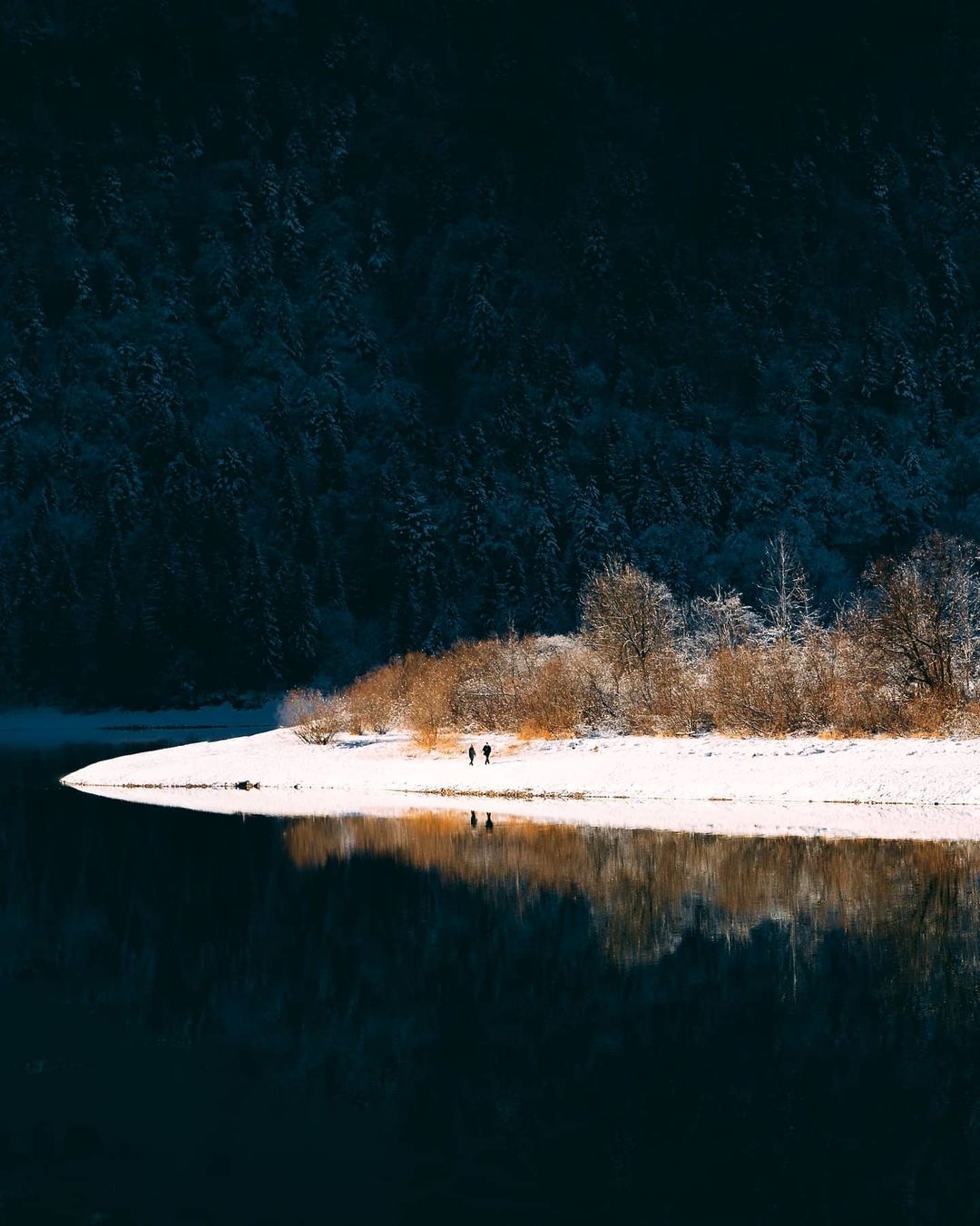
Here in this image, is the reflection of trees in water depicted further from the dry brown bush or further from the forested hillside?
the forested hillside

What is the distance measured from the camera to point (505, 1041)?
60.1 ft

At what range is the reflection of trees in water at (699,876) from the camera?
24.4m

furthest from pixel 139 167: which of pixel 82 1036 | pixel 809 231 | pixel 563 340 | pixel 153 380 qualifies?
pixel 82 1036

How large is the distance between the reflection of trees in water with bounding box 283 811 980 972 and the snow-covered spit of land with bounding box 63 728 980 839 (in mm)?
2825

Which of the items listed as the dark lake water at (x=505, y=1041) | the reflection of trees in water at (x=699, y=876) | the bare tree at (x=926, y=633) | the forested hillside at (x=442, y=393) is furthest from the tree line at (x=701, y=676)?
the forested hillside at (x=442, y=393)

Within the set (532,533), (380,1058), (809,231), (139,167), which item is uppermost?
(139,167)

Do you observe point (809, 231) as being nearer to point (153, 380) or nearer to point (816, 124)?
point (816, 124)

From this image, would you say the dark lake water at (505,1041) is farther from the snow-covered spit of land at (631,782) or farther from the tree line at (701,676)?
the tree line at (701,676)

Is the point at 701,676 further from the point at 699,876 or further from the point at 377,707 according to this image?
the point at 699,876

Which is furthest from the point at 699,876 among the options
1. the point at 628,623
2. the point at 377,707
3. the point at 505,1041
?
the point at 377,707

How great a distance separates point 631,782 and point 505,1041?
29446mm

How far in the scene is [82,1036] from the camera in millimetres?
19312

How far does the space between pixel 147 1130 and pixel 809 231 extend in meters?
177

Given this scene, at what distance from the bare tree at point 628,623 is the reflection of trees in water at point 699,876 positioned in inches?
917
